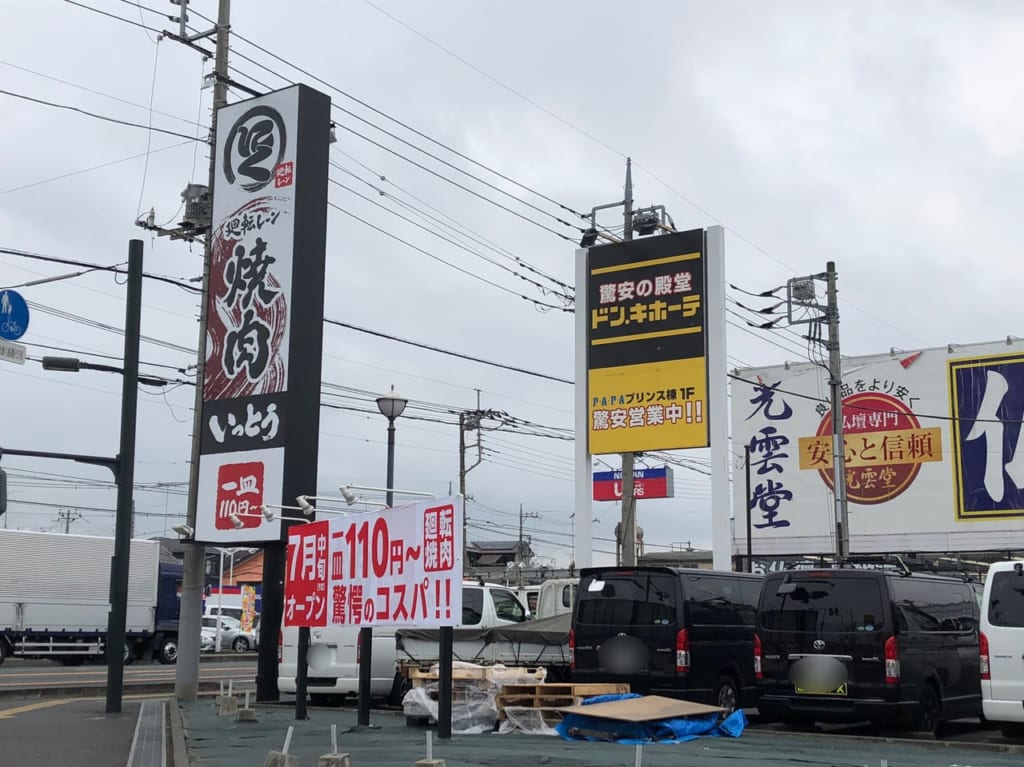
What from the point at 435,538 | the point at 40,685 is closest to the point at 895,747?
the point at 435,538

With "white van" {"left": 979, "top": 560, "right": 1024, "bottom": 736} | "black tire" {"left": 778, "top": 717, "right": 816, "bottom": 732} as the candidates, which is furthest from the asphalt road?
"white van" {"left": 979, "top": 560, "right": 1024, "bottom": 736}

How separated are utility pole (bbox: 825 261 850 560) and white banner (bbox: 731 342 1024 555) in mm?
8432

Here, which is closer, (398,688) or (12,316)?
(12,316)

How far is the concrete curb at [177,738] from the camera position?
36.0 feet

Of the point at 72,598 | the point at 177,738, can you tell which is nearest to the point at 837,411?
the point at 177,738

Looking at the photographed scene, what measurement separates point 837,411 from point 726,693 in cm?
1303

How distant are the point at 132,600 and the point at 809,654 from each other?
1039 inches

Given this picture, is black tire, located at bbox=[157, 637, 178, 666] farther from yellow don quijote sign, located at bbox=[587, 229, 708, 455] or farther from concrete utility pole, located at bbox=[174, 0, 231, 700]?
yellow don quijote sign, located at bbox=[587, 229, 708, 455]

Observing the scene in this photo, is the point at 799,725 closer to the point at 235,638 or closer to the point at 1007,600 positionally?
the point at 1007,600

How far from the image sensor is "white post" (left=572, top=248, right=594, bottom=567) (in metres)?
21.5

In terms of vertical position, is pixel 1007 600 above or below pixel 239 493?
below

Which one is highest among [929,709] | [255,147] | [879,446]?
[255,147]

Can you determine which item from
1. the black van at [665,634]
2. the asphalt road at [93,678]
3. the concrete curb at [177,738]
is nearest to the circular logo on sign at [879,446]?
the asphalt road at [93,678]

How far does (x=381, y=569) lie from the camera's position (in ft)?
37.7
